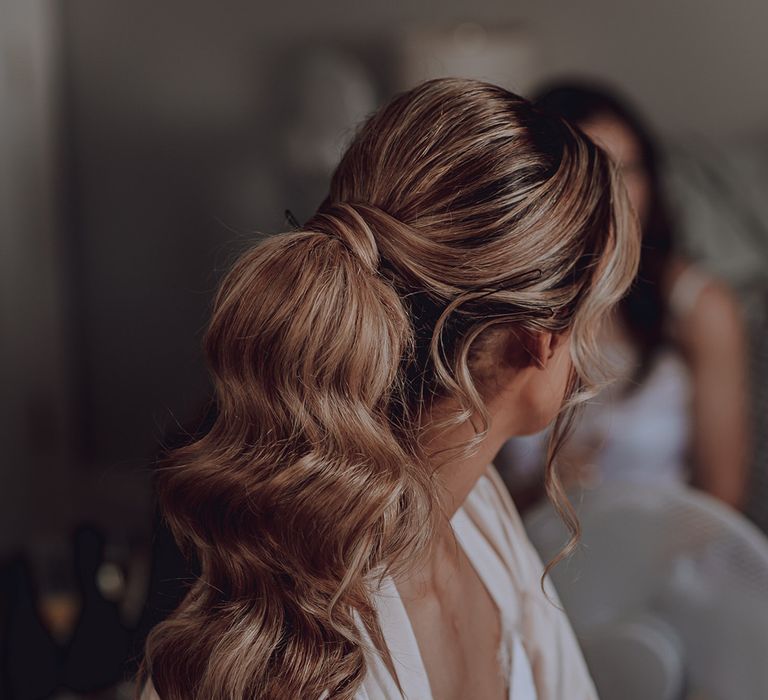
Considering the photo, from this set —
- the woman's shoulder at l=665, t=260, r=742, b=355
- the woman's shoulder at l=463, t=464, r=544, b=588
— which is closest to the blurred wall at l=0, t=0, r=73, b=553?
the woman's shoulder at l=665, t=260, r=742, b=355

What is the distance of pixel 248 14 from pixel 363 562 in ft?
6.83

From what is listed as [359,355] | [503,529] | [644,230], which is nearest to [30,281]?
[644,230]

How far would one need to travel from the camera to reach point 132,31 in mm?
2402

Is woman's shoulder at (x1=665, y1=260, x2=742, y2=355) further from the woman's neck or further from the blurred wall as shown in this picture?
the blurred wall

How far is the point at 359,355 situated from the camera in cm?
55

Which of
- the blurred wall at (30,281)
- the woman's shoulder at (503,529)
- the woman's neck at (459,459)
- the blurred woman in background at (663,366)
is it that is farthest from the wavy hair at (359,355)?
the blurred wall at (30,281)

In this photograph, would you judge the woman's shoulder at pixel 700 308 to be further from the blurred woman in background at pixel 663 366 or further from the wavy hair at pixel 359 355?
the wavy hair at pixel 359 355

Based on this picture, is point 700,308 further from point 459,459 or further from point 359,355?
point 359,355

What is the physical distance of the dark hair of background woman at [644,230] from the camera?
5.00 ft

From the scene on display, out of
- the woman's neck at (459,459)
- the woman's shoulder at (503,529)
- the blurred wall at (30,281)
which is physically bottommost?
the blurred wall at (30,281)

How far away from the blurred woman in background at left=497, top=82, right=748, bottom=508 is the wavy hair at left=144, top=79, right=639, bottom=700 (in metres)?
0.93

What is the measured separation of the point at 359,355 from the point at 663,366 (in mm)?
1168

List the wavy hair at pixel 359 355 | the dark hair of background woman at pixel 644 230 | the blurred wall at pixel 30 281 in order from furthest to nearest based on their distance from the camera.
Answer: the blurred wall at pixel 30 281
the dark hair of background woman at pixel 644 230
the wavy hair at pixel 359 355

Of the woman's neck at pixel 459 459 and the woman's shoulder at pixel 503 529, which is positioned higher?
the woman's neck at pixel 459 459
